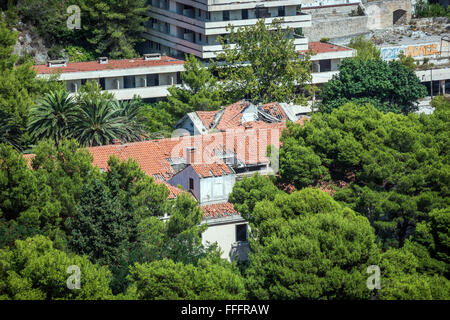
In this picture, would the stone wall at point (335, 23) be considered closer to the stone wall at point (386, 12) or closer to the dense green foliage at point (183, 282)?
the stone wall at point (386, 12)

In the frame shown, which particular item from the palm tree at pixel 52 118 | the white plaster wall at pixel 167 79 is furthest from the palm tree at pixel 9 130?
the white plaster wall at pixel 167 79

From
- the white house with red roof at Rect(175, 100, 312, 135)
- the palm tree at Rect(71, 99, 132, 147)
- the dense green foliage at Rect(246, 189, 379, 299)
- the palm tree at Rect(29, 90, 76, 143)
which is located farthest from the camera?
the white house with red roof at Rect(175, 100, 312, 135)

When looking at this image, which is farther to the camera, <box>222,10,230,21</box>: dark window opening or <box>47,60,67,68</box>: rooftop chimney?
<box>222,10,230,21</box>: dark window opening

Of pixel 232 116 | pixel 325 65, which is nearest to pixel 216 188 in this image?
pixel 232 116

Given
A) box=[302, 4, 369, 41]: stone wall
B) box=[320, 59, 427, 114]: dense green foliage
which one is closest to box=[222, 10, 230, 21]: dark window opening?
box=[302, 4, 369, 41]: stone wall

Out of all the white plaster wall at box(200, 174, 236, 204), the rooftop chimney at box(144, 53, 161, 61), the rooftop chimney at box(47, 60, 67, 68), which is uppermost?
the rooftop chimney at box(144, 53, 161, 61)

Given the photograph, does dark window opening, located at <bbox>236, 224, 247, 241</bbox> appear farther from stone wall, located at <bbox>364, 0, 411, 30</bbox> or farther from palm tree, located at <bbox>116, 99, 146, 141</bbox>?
stone wall, located at <bbox>364, 0, 411, 30</bbox>

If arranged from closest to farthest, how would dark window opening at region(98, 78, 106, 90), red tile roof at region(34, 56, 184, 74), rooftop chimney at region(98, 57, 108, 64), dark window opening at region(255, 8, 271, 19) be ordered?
red tile roof at region(34, 56, 184, 74)
dark window opening at region(98, 78, 106, 90)
rooftop chimney at region(98, 57, 108, 64)
dark window opening at region(255, 8, 271, 19)
